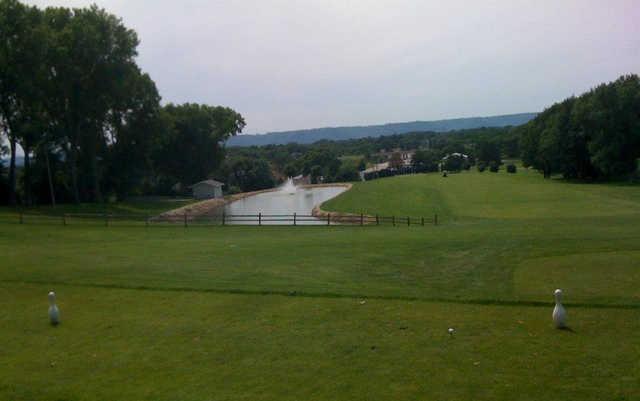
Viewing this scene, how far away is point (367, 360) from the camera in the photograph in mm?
8969

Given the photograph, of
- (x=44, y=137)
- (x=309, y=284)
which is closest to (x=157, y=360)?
(x=309, y=284)

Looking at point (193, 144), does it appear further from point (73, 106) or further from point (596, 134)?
point (596, 134)

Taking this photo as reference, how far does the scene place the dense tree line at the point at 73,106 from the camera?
161 ft

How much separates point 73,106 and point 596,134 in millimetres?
63991

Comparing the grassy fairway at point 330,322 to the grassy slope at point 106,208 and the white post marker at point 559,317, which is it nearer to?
the white post marker at point 559,317

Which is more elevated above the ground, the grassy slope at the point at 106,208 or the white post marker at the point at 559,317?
the grassy slope at the point at 106,208

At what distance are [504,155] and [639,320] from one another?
15596 centimetres

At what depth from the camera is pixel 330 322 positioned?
11.1 meters

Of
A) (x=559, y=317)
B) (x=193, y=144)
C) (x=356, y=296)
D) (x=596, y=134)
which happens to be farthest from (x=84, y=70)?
(x=596, y=134)

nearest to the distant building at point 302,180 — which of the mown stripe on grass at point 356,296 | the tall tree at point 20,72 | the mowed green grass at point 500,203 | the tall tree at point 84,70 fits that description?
the mowed green grass at point 500,203

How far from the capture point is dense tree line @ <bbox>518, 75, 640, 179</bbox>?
71812mm

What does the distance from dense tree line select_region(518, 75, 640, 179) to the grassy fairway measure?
56661 millimetres

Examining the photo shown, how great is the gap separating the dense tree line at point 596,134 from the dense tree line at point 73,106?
2216 inches

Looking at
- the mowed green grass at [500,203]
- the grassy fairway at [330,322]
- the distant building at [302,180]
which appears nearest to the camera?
the grassy fairway at [330,322]
